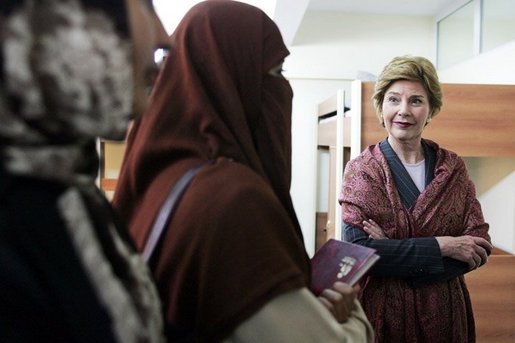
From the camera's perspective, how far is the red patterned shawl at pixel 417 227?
54.0 inches

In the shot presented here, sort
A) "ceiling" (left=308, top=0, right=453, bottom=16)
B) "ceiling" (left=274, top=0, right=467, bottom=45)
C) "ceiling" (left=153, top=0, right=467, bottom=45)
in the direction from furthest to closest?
"ceiling" (left=308, top=0, right=453, bottom=16) < "ceiling" (left=274, top=0, right=467, bottom=45) < "ceiling" (left=153, top=0, right=467, bottom=45)

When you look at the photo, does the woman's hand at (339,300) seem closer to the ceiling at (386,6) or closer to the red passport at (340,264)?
the red passport at (340,264)

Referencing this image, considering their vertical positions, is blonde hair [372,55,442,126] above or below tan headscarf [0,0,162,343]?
above

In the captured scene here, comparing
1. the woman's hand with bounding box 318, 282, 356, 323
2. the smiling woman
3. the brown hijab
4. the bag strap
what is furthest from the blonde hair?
the bag strap

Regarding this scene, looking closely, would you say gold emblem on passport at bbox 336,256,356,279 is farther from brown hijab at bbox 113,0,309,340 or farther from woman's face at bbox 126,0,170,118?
woman's face at bbox 126,0,170,118

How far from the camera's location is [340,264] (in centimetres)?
89

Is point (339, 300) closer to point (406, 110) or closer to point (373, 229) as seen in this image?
point (373, 229)

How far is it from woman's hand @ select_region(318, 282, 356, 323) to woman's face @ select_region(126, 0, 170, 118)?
0.46m

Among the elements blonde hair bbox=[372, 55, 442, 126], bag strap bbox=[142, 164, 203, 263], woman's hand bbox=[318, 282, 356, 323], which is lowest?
woman's hand bbox=[318, 282, 356, 323]

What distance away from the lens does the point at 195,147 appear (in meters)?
0.71

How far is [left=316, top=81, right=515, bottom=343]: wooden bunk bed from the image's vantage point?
7.00 feet

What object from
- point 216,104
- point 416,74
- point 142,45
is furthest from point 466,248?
point 142,45

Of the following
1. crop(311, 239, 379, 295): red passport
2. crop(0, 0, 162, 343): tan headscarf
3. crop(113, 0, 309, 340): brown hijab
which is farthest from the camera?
crop(311, 239, 379, 295): red passport

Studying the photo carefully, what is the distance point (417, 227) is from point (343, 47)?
10.3ft
